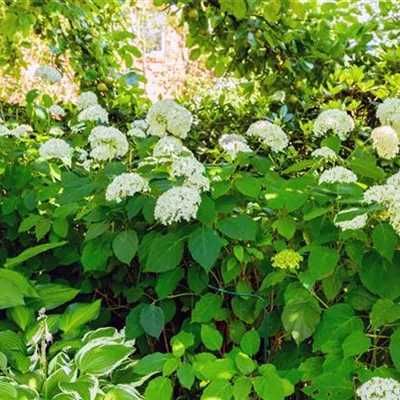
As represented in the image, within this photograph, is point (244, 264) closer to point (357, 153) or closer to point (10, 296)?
point (357, 153)

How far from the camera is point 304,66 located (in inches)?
139

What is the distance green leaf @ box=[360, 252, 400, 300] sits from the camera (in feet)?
4.12

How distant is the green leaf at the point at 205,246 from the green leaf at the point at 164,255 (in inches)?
2.5

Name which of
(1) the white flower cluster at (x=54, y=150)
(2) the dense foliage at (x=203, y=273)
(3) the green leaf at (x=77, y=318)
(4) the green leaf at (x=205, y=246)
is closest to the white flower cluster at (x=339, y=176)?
(2) the dense foliage at (x=203, y=273)

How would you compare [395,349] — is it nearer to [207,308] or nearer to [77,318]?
[207,308]

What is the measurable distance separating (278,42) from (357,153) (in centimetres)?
191

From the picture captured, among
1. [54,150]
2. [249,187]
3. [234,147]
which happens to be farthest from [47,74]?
[249,187]

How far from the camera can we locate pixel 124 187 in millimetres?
1562

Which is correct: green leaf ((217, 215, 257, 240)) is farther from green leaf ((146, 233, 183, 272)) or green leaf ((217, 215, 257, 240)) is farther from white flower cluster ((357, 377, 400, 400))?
white flower cluster ((357, 377, 400, 400))

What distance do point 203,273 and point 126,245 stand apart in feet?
0.74

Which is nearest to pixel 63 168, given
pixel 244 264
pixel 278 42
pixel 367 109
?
pixel 244 264

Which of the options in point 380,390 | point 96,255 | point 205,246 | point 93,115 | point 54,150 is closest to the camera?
point 380,390

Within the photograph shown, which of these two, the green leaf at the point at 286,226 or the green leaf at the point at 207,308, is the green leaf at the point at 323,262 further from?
the green leaf at the point at 207,308

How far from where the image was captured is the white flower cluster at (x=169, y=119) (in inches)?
73.6
